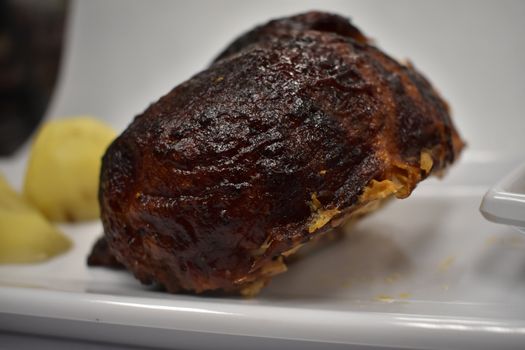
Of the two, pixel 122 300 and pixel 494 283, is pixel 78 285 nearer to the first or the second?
pixel 122 300

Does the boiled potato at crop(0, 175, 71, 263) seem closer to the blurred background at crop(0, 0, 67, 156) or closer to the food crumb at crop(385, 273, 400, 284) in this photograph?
the food crumb at crop(385, 273, 400, 284)

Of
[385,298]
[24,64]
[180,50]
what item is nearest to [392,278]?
[385,298]

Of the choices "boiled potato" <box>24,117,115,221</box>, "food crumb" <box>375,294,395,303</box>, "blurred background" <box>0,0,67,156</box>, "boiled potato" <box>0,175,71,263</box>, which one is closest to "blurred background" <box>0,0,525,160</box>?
"blurred background" <box>0,0,67,156</box>

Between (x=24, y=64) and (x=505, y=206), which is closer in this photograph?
(x=505, y=206)

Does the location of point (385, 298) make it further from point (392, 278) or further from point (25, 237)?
point (25, 237)

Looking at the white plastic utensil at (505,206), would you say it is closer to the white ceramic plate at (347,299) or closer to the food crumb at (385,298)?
the white ceramic plate at (347,299)

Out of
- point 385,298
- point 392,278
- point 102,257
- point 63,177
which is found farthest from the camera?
point 63,177

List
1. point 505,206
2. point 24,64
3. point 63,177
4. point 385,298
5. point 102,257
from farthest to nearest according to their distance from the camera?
point 24,64
point 63,177
point 102,257
point 385,298
point 505,206

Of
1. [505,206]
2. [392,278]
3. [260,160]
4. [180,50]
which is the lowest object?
[392,278]
